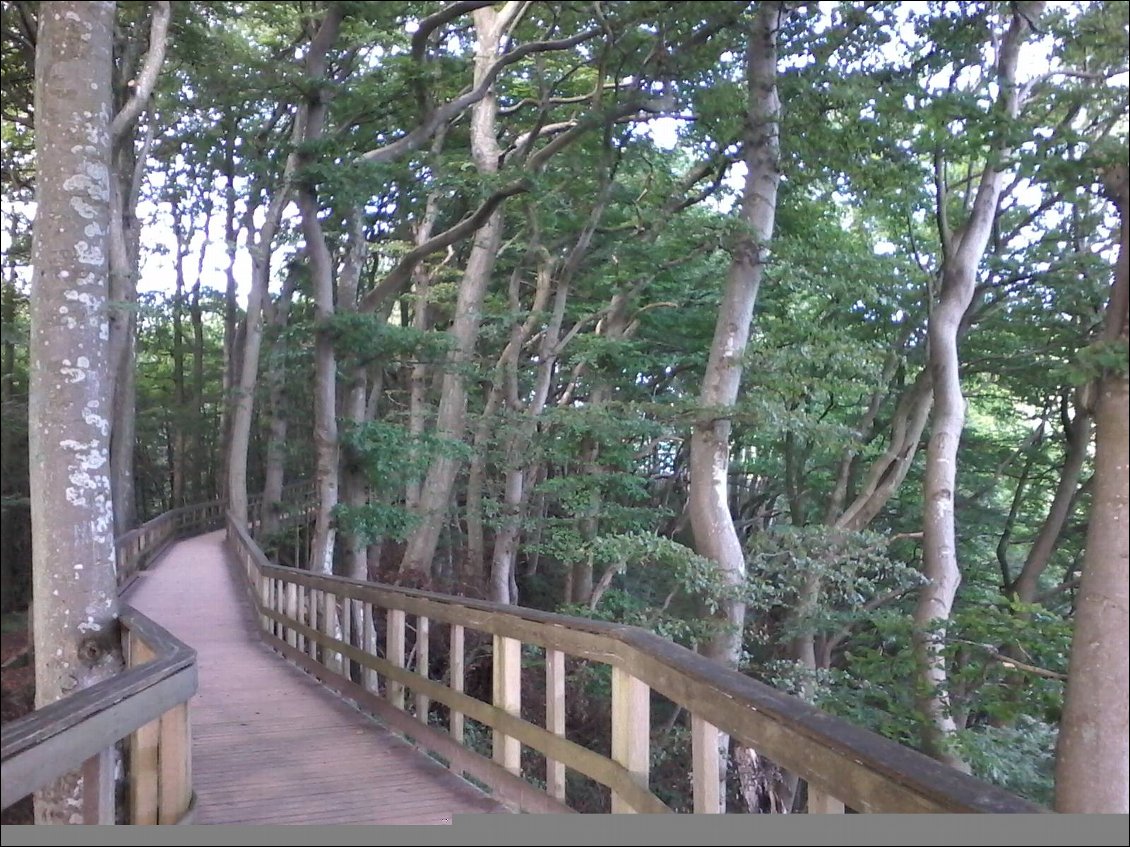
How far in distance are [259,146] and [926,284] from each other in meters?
8.21

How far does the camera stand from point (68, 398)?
4113mm

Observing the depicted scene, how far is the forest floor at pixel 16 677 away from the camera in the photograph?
3482mm

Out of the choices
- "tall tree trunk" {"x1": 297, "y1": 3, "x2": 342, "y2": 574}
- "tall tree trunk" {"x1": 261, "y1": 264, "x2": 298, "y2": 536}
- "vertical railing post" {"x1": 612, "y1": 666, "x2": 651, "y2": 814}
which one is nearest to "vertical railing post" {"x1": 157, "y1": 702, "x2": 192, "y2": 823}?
"vertical railing post" {"x1": 612, "y1": 666, "x2": 651, "y2": 814}

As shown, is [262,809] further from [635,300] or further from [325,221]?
[635,300]

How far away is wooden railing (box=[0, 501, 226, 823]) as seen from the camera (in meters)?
2.50

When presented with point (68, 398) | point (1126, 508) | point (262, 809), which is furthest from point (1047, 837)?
point (68, 398)

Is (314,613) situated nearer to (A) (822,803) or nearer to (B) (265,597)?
(B) (265,597)

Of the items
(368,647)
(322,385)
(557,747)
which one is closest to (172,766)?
(557,747)

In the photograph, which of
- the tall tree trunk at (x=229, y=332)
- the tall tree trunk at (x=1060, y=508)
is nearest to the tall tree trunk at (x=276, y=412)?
the tall tree trunk at (x=229, y=332)

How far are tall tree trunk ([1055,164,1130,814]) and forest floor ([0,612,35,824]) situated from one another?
11.4ft

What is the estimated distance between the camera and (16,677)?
3781 millimetres

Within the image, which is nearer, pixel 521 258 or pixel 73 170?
pixel 73 170

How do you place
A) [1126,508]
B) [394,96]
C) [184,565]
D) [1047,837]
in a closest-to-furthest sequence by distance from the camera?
1. [1047,837]
2. [1126,508]
3. [394,96]
4. [184,565]

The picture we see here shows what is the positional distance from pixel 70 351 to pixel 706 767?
3175mm
